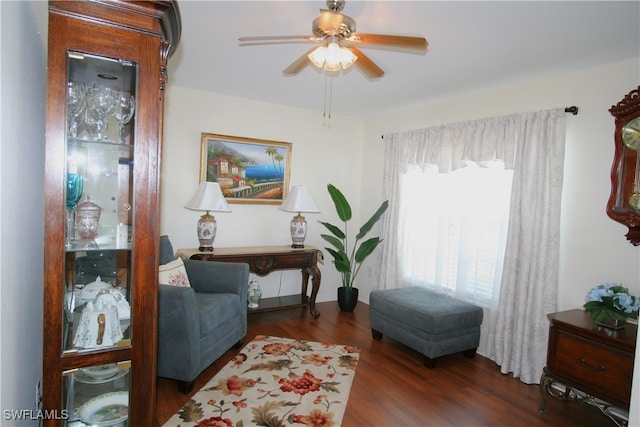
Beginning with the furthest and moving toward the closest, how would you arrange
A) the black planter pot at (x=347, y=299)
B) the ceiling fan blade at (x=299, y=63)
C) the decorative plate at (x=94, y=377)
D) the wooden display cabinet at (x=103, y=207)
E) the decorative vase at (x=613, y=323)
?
the black planter pot at (x=347, y=299) → the decorative vase at (x=613, y=323) → the ceiling fan blade at (x=299, y=63) → the decorative plate at (x=94, y=377) → the wooden display cabinet at (x=103, y=207)

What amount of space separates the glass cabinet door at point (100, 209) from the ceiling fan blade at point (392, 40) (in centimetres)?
110

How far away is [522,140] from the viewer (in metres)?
2.94

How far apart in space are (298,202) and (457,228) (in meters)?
1.65

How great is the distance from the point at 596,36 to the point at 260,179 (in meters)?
A: 3.13

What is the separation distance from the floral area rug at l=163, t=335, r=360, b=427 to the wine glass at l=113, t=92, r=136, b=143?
1720 millimetres

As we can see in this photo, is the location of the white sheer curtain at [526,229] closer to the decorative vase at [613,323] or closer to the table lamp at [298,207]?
the decorative vase at [613,323]

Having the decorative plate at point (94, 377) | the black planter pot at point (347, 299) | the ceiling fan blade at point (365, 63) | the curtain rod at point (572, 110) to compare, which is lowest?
the black planter pot at point (347, 299)

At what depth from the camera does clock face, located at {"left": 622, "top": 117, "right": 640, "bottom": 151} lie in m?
2.28

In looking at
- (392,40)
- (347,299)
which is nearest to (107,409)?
(392,40)

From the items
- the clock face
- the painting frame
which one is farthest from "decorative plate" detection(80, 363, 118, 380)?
the clock face

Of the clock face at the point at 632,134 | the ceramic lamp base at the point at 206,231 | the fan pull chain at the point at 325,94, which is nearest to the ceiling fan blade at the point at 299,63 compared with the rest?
the fan pull chain at the point at 325,94

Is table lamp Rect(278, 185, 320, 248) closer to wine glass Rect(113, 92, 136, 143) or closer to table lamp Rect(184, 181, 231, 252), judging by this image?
table lamp Rect(184, 181, 231, 252)

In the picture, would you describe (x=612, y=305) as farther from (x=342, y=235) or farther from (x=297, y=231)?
(x=297, y=231)

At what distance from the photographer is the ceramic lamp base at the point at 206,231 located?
355 centimetres
